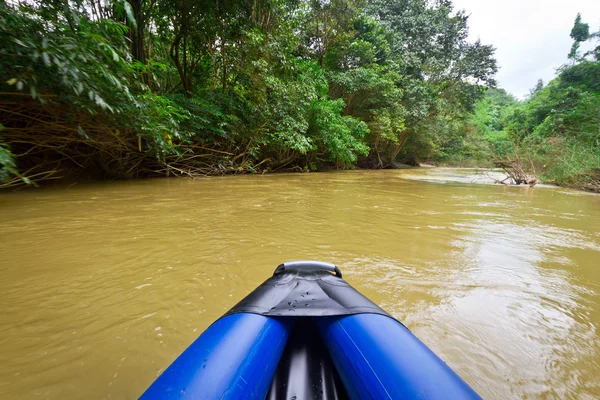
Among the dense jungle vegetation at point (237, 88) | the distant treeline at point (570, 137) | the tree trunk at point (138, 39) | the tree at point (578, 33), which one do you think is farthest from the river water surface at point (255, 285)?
the tree at point (578, 33)

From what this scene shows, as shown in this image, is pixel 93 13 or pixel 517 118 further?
pixel 517 118

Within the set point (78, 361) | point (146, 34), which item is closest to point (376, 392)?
point (78, 361)

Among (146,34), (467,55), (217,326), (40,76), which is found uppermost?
(467,55)

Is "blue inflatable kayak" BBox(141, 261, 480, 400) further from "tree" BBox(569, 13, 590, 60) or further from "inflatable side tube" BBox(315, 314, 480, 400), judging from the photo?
"tree" BBox(569, 13, 590, 60)

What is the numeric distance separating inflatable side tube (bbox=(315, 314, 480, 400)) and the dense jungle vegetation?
208 centimetres

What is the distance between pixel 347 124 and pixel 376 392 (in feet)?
41.1

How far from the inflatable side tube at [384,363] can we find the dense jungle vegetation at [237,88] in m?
2.08

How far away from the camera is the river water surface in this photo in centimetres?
90

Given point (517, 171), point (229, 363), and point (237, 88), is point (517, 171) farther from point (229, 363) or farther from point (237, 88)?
point (229, 363)

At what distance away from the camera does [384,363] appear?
592mm

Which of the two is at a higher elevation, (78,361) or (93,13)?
(93,13)

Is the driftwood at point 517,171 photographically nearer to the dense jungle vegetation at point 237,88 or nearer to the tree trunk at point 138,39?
the dense jungle vegetation at point 237,88

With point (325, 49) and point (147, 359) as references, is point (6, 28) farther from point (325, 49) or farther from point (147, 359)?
point (325, 49)

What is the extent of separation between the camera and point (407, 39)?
15.1 metres
